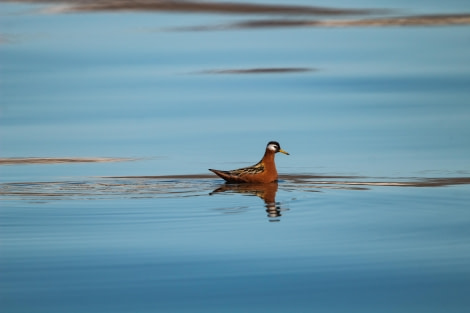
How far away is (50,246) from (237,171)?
3949mm

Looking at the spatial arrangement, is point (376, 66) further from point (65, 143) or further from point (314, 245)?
point (314, 245)

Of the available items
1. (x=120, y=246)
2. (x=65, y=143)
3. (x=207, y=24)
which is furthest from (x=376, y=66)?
(x=120, y=246)

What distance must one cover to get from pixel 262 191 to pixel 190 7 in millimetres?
18895

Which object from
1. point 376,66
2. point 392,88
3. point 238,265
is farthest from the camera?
point 376,66

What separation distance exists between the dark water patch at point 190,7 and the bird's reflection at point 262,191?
17833mm

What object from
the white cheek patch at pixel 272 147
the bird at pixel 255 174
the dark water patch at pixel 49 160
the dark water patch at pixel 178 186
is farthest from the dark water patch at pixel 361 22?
the dark water patch at pixel 178 186

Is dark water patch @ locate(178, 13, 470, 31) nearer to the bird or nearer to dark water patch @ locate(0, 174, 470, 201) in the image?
the bird

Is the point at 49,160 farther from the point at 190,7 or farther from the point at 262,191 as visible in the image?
the point at 190,7

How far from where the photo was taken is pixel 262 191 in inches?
483

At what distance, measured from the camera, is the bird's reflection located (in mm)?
11039

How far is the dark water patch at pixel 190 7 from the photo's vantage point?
30.4m

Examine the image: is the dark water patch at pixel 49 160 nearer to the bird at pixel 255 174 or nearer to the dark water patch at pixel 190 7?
the bird at pixel 255 174

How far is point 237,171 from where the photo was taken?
41.7 ft

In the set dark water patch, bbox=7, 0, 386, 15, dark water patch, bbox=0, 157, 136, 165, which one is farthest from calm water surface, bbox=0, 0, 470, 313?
dark water patch, bbox=7, 0, 386, 15
